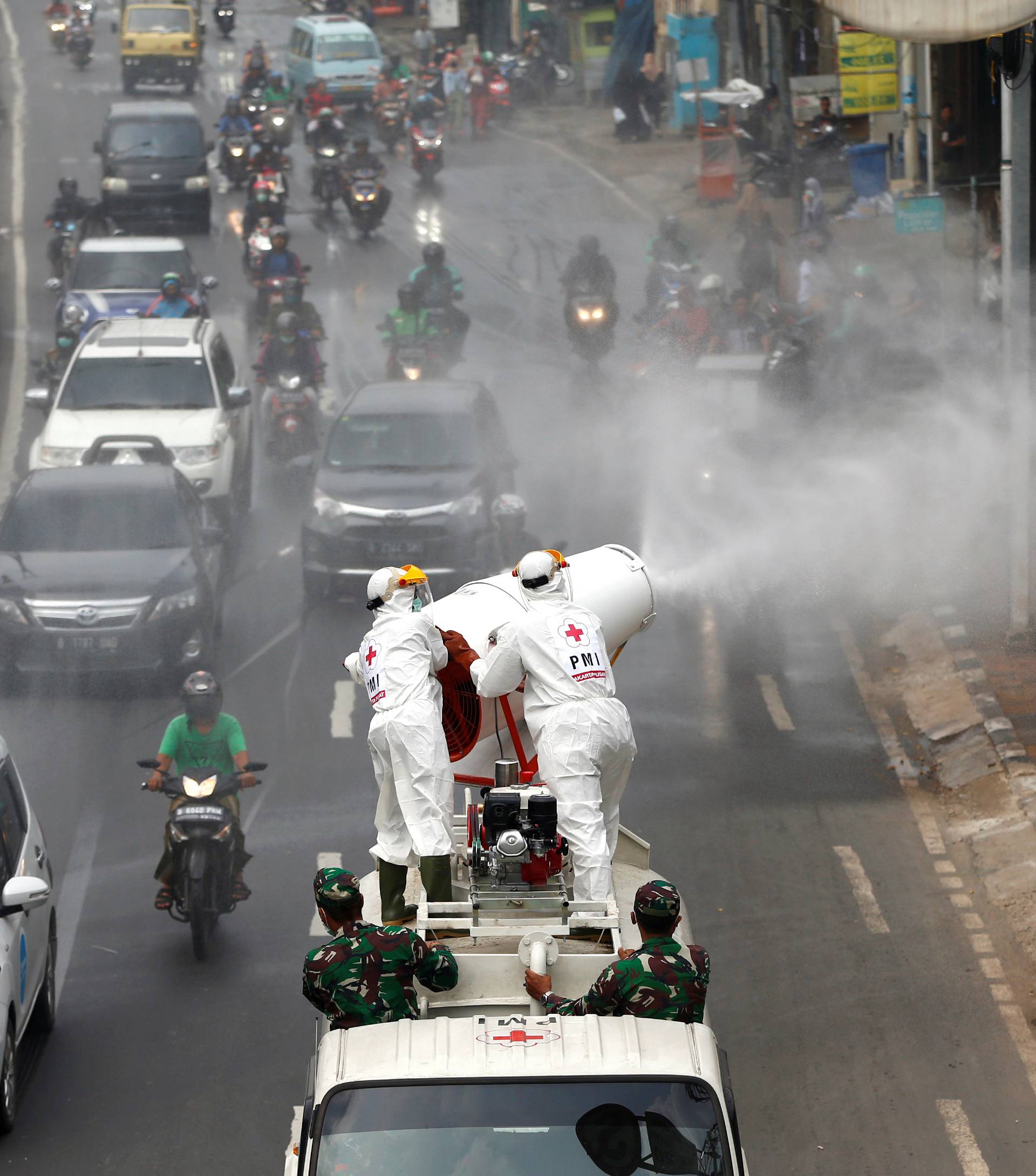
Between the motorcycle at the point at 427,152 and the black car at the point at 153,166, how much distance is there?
6275mm

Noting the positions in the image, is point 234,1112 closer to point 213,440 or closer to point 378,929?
point 378,929

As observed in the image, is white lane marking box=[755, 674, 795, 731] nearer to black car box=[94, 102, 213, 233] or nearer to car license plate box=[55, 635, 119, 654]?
car license plate box=[55, 635, 119, 654]

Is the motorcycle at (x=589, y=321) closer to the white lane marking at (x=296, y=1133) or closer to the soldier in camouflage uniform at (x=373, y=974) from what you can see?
the white lane marking at (x=296, y=1133)

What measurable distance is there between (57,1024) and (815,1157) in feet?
14.1

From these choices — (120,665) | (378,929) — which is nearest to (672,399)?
(120,665)

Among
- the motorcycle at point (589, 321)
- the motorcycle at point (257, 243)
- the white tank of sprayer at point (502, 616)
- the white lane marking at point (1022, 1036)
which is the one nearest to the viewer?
the white tank of sprayer at point (502, 616)

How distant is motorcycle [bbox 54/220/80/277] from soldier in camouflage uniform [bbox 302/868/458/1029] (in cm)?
2561

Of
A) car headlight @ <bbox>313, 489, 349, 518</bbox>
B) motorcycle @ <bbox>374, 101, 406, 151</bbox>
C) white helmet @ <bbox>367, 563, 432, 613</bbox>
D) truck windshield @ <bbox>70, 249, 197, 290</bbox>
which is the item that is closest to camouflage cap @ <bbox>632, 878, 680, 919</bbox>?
white helmet @ <bbox>367, 563, 432, 613</bbox>

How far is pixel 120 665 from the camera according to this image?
15.6 meters

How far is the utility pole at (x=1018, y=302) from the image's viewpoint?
598 inches

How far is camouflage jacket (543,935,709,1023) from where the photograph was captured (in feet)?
21.2

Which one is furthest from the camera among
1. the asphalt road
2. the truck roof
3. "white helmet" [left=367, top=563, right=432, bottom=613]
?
the asphalt road

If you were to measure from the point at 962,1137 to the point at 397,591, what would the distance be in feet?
12.7

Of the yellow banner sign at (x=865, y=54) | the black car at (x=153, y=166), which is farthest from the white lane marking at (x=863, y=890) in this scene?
the black car at (x=153, y=166)
